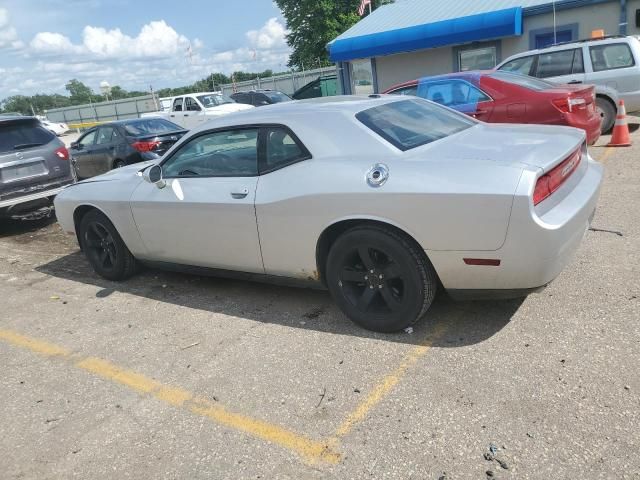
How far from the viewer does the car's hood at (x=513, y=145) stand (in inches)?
125

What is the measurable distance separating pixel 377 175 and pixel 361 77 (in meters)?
19.3

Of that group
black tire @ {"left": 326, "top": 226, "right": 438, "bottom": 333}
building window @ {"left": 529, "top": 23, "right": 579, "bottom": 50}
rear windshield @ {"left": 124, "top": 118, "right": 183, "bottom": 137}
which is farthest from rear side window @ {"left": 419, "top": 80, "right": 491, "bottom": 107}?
A: building window @ {"left": 529, "top": 23, "right": 579, "bottom": 50}

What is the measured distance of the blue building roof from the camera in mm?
16047

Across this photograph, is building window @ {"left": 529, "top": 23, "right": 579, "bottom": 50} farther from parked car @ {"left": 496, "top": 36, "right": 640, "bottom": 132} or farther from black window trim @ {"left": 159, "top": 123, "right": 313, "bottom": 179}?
black window trim @ {"left": 159, "top": 123, "right": 313, "bottom": 179}

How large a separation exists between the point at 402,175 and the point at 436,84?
17.6 feet

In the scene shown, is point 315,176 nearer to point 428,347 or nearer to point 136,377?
point 428,347

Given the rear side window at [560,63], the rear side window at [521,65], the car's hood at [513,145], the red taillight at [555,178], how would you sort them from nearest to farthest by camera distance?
the red taillight at [555,178] → the car's hood at [513,145] → the rear side window at [560,63] → the rear side window at [521,65]

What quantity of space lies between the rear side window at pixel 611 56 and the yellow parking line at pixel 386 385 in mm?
8480

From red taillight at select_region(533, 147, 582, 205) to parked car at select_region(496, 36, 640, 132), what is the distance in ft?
23.0

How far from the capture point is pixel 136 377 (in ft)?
11.6

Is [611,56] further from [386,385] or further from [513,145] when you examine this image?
[386,385]

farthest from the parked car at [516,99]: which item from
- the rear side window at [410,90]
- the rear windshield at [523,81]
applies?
the rear side window at [410,90]

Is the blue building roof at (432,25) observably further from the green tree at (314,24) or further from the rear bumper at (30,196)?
the green tree at (314,24)

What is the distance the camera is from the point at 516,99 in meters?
7.52
